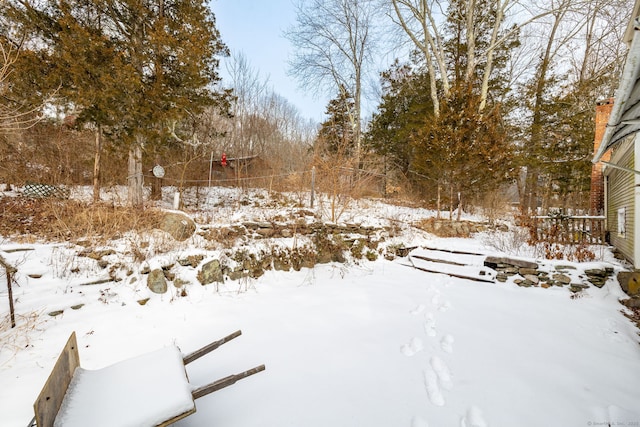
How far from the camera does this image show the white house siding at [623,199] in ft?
16.3

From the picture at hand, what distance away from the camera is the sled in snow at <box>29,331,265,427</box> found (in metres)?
1.45

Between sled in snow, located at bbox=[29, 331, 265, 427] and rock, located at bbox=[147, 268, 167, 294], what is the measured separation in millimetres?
2141

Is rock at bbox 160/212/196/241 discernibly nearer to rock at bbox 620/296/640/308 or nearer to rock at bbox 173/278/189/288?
rock at bbox 173/278/189/288

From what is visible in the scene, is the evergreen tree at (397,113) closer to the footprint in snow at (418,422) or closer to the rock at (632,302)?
the rock at (632,302)

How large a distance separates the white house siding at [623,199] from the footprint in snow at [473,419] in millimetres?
5224

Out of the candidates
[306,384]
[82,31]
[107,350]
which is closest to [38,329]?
[107,350]

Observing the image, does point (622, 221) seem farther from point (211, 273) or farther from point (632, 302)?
point (211, 273)

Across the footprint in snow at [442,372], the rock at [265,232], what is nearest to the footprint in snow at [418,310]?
the footprint in snow at [442,372]

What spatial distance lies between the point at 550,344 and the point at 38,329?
574 centimetres

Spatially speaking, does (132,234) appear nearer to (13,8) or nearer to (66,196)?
(66,196)

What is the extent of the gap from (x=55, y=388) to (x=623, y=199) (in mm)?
9268

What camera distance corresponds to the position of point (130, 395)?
167cm

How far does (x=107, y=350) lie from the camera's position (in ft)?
8.99

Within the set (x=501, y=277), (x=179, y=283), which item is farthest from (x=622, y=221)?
(x=179, y=283)
